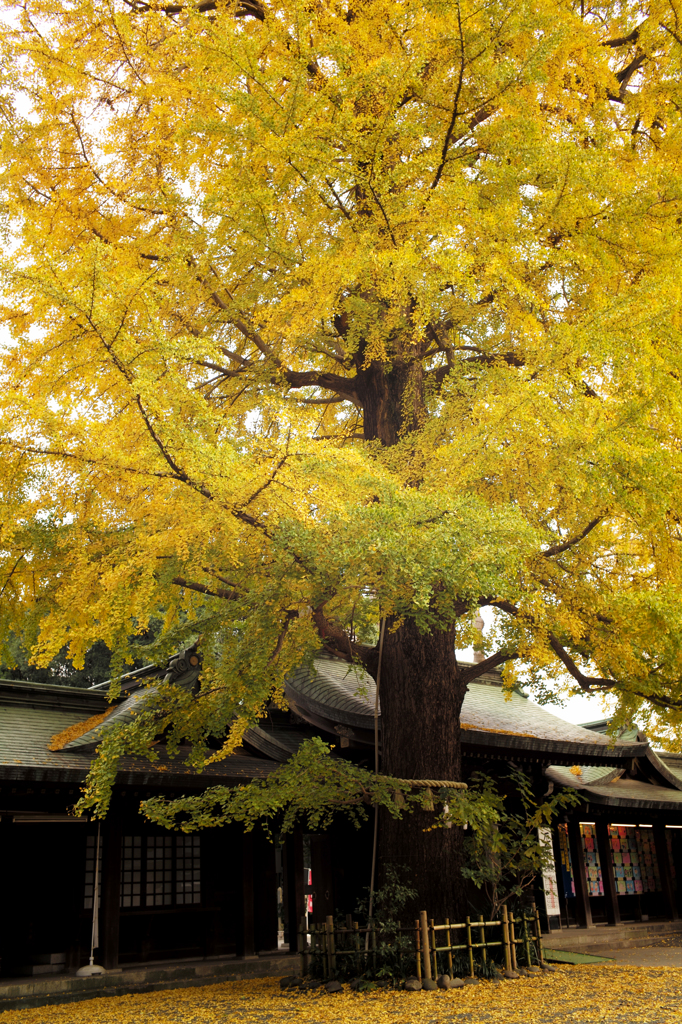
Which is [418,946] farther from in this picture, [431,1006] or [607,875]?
[607,875]

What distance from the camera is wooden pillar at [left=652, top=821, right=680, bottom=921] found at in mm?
17484

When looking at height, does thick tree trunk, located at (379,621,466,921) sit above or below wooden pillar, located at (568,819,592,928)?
above

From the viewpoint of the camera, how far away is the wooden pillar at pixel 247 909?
1147 cm

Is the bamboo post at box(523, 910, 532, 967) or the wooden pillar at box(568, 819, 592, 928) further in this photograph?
the wooden pillar at box(568, 819, 592, 928)

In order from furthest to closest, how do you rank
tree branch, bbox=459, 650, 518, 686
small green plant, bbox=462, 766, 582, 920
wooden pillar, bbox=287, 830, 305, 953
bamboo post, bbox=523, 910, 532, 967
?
wooden pillar, bbox=287, 830, 305, 953 < tree branch, bbox=459, 650, 518, 686 < bamboo post, bbox=523, 910, 532, 967 < small green plant, bbox=462, 766, 582, 920

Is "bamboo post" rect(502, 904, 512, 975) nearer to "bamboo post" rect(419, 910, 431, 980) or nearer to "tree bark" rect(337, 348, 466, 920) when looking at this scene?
"tree bark" rect(337, 348, 466, 920)

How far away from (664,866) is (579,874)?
10.6 ft

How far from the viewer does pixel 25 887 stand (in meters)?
10.2

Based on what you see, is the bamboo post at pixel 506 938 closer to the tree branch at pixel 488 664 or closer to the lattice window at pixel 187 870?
the tree branch at pixel 488 664

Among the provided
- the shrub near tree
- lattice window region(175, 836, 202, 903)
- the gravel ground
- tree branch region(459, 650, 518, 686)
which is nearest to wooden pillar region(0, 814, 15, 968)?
the gravel ground

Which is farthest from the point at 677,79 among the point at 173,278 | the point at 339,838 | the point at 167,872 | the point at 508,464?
the point at 167,872

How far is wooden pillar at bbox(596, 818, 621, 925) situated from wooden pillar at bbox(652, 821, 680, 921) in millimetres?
1588

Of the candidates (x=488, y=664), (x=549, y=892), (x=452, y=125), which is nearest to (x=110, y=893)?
(x=488, y=664)

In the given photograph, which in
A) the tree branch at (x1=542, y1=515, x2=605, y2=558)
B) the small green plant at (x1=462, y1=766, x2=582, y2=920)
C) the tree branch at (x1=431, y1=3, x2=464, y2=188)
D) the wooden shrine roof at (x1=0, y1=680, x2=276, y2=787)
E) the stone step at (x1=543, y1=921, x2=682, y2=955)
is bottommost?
the stone step at (x1=543, y1=921, x2=682, y2=955)
